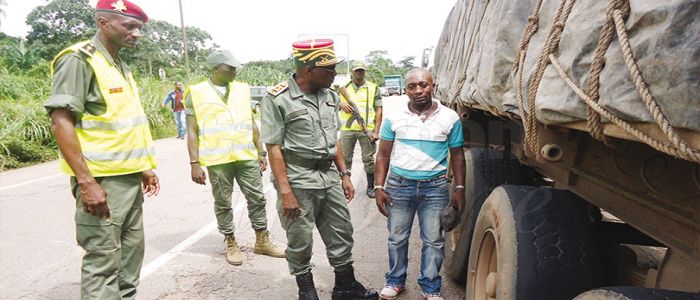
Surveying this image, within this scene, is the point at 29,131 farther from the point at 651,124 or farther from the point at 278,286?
the point at 651,124

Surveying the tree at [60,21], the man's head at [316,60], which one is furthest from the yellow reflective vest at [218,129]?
the tree at [60,21]

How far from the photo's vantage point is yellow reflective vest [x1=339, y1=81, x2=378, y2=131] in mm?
5992

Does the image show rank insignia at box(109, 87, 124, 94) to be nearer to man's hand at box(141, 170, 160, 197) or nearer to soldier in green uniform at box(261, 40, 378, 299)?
man's hand at box(141, 170, 160, 197)

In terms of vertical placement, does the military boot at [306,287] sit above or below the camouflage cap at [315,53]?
below

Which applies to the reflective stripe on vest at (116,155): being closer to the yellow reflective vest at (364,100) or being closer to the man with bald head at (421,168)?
the man with bald head at (421,168)

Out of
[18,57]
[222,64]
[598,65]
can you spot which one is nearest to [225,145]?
[222,64]

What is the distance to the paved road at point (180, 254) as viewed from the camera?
3.39 meters

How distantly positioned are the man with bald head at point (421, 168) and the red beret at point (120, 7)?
1.59 meters

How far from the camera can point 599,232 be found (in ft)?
6.94

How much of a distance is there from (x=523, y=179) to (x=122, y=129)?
8.24 feet

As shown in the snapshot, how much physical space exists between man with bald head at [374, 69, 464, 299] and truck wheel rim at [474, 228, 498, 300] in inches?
22.9

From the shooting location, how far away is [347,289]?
3.17 m

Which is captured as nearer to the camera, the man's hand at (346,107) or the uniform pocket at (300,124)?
the uniform pocket at (300,124)

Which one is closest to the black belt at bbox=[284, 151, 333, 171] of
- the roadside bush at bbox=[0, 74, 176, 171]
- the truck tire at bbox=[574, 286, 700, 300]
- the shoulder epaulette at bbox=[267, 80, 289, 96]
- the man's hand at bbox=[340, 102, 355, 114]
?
the shoulder epaulette at bbox=[267, 80, 289, 96]
